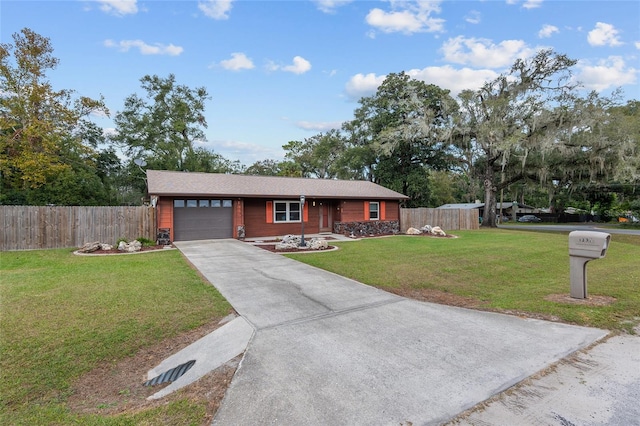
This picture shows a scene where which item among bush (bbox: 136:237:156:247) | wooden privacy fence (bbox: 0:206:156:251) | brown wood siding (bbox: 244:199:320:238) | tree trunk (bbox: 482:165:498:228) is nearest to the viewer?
wooden privacy fence (bbox: 0:206:156:251)

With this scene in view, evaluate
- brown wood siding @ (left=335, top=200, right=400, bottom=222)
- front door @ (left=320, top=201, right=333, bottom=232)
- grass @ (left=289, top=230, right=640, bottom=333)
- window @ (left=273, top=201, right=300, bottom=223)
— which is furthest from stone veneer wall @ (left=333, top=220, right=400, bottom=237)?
grass @ (left=289, top=230, right=640, bottom=333)

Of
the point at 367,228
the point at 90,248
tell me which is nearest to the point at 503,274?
the point at 367,228

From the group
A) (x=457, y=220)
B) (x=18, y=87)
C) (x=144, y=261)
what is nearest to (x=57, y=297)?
(x=144, y=261)

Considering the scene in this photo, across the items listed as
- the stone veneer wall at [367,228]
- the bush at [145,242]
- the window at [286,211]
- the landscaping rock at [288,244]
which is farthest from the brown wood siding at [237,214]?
the stone veneer wall at [367,228]

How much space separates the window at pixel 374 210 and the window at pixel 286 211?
449 cm

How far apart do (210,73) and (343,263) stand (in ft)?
38.1

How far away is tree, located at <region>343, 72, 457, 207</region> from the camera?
2284cm

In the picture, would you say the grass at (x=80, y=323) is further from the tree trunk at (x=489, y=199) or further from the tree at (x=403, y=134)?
the tree trunk at (x=489, y=199)

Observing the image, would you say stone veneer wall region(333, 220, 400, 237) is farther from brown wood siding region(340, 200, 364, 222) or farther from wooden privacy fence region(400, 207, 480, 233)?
wooden privacy fence region(400, 207, 480, 233)

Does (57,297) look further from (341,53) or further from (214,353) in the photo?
(341,53)

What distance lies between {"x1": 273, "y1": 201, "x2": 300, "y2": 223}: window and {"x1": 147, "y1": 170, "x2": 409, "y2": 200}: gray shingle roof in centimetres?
67

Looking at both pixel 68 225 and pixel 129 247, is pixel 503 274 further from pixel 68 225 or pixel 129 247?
pixel 68 225

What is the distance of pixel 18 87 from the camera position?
16.6 meters

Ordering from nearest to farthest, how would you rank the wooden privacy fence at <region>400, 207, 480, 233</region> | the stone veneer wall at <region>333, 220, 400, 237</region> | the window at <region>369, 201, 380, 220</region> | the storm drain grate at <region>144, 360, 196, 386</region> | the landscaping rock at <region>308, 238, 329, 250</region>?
the storm drain grate at <region>144, 360, 196, 386</region> → the landscaping rock at <region>308, 238, 329, 250</region> → the stone veneer wall at <region>333, 220, 400, 237</region> → the window at <region>369, 201, 380, 220</region> → the wooden privacy fence at <region>400, 207, 480, 233</region>
